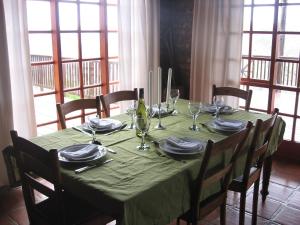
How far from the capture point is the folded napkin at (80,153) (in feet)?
5.66

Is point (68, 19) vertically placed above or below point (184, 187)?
above

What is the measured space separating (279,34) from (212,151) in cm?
241

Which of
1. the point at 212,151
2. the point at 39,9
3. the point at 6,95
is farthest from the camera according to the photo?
the point at 39,9

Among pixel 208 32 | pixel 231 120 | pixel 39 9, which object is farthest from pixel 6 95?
pixel 208 32

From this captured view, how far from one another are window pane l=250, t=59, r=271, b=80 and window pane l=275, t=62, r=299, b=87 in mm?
115

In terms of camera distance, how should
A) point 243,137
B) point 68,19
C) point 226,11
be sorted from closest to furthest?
point 243,137
point 68,19
point 226,11

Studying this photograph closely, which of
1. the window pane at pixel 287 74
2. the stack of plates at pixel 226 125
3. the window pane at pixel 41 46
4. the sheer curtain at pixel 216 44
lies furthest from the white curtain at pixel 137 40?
the stack of plates at pixel 226 125

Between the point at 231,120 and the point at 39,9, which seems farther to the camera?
the point at 39,9

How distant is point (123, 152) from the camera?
6.20 feet

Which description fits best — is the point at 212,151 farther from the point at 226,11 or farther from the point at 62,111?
the point at 226,11

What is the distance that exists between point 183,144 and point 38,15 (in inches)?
81.5

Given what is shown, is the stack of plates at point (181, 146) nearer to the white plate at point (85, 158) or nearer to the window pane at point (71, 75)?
the white plate at point (85, 158)

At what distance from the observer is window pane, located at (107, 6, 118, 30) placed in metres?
3.73

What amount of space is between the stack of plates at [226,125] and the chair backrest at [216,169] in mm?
286
